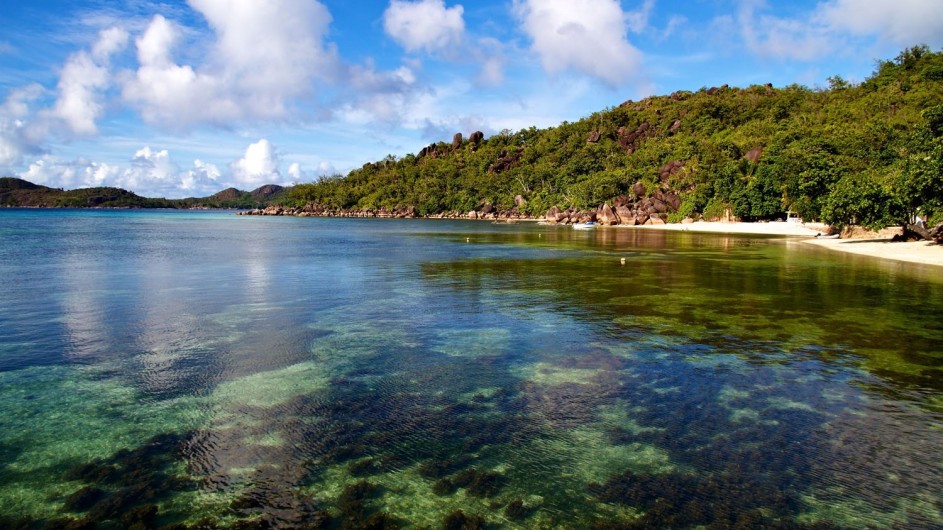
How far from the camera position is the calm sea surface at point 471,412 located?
752 cm

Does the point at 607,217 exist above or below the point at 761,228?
above

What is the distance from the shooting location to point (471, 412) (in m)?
10.8

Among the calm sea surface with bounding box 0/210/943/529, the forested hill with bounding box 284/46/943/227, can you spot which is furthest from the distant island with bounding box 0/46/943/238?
the calm sea surface with bounding box 0/210/943/529

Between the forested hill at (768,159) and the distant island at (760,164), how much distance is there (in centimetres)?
23

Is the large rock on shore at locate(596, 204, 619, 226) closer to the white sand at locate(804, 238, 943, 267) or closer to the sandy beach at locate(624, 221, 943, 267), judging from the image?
the sandy beach at locate(624, 221, 943, 267)

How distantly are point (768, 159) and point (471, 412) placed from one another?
340 feet

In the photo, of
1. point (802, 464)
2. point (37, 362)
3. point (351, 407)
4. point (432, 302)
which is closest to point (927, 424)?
point (802, 464)

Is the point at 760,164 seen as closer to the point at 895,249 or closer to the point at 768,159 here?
the point at 768,159

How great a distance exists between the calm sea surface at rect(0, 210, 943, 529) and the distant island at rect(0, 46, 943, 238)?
30241mm

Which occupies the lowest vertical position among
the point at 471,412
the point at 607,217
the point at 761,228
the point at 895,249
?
the point at 471,412

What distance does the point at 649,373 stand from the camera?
1334 centimetres

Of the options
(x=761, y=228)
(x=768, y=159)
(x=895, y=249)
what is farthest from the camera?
(x=768, y=159)

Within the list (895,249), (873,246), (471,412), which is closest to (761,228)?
(873,246)

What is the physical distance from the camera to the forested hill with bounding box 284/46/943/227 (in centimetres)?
4934
